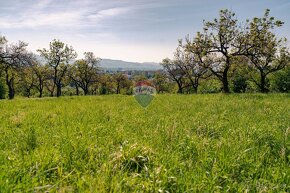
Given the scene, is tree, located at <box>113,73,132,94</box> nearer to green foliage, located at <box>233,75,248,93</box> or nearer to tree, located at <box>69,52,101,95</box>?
tree, located at <box>69,52,101,95</box>

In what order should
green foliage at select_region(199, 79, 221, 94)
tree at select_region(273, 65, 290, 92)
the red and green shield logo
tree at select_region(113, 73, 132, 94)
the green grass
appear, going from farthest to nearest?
1. tree at select_region(113, 73, 132, 94)
2. green foliage at select_region(199, 79, 221, 94)
3. tree at select_region(273, 65, 290, 92)
4. the red and green shield logo
5. the green grass

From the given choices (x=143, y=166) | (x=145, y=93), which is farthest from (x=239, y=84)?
(x=143, y=166)

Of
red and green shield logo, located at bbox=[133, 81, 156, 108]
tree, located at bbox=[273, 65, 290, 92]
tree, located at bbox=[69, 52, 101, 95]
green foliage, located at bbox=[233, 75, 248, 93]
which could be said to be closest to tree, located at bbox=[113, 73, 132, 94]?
tree, located at bbox=[69, 52, 101, 95]

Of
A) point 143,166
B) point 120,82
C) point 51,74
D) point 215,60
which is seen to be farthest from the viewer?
point 120,82

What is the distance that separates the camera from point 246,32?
30969 millimetres

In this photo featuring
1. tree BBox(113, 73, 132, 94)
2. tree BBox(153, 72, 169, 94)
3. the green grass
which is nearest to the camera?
the green grass

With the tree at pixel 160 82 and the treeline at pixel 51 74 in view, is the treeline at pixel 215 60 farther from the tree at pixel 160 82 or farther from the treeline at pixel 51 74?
the tree at pixel 160 82

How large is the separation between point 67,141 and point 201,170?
2495 mm

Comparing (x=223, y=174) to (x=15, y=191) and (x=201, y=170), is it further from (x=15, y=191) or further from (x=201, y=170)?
(x=15, y=191)

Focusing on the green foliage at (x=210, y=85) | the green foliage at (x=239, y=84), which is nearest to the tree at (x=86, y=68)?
the green foliage at (x=210, y=85)

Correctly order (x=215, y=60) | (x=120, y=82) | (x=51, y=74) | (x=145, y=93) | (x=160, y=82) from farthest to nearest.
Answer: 1. (x=120, y=82)
2. (x=160, y=82)
3. (x=51, y=74)
4. (x=215, y=60)
5. (x=145, y=93)

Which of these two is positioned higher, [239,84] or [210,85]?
[239,84]

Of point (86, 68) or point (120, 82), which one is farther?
point (120, 82)

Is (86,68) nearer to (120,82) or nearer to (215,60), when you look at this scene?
(120,82)
